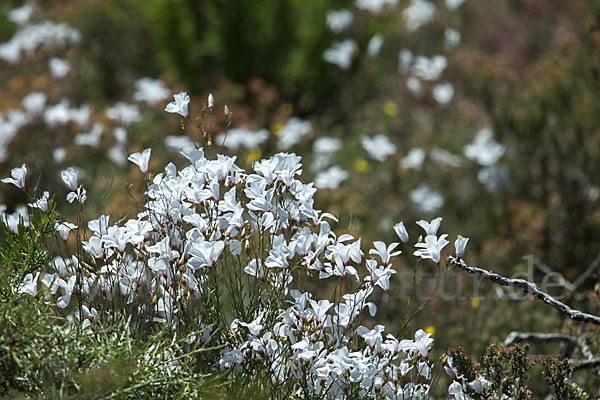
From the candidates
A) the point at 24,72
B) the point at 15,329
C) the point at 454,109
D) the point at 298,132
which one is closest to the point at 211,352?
the point at 15,329

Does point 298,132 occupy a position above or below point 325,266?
above

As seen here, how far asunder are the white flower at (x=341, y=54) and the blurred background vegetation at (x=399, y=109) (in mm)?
128

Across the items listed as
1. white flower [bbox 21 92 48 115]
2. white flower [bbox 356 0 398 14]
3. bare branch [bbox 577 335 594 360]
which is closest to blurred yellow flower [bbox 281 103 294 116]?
white flower [bbox 356 0 398 14]

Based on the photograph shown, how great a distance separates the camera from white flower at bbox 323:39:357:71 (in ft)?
21.9

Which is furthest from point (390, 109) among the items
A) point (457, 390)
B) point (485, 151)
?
point (457, 390)

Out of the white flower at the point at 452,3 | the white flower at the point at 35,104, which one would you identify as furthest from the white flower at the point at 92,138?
the white flower at the point at 452,3

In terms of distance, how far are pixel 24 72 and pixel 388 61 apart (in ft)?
12.9

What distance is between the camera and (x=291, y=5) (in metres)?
6.84

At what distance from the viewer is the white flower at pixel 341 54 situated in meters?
6.66

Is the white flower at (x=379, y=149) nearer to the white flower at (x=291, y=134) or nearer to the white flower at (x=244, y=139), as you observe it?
the white flower at (x=291, y=134)

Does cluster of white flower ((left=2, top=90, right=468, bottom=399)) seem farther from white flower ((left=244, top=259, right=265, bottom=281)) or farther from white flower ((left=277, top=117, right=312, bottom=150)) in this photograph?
white flower ((left=277, top=117, right=312, bottom=150))

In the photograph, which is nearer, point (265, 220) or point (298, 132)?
point (265, 220)

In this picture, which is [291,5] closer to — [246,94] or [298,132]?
[246,94]

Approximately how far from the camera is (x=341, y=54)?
6.67 meters
